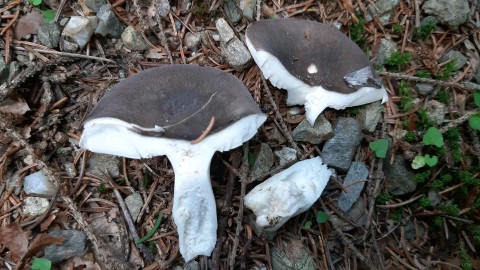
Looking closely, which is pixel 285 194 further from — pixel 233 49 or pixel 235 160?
pixel 233 49

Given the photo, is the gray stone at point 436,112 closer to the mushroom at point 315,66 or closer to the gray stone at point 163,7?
the mushroom at point 315,66

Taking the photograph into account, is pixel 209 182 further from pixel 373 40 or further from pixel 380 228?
pixel 373 40

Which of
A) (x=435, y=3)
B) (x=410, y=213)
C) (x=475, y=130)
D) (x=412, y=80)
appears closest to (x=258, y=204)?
(x=410, y=213)

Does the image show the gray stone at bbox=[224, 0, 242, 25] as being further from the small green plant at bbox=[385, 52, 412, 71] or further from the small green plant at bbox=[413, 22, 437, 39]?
the small green plant at bbox=[413, 22, 437, 39]

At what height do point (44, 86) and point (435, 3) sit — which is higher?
point (435, 3)

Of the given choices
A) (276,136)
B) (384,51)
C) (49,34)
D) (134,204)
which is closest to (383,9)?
(384,51)

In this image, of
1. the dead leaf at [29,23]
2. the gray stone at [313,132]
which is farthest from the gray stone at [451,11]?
the dead leaf at [29,23]

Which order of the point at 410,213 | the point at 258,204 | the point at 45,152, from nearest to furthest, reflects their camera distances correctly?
the point at 258,204 → the point at 45,152 → the point at 410,213
